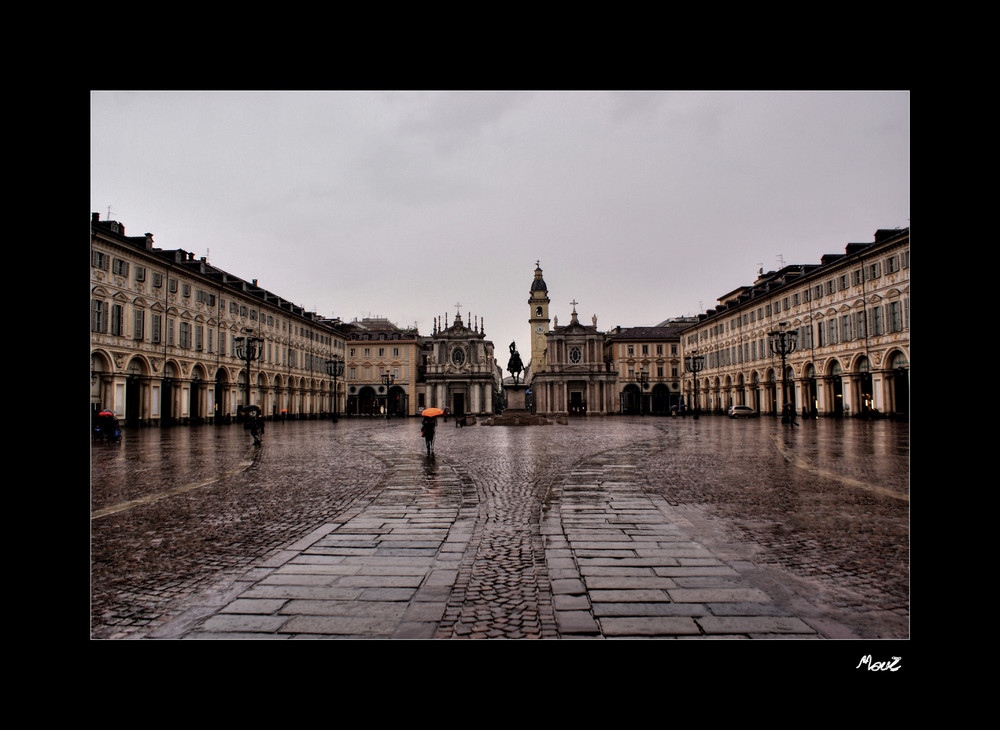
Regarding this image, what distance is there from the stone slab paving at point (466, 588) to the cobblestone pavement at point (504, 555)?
20 mm

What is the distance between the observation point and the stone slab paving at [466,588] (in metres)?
3.38

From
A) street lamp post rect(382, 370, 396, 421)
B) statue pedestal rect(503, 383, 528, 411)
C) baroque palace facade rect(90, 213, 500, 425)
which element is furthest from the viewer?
street lamp post rect(382, 370, 396, 421)

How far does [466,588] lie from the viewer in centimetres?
414

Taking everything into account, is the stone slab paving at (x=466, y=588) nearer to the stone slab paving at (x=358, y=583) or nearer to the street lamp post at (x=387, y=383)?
the stone slab paving at (x=358, y=583)

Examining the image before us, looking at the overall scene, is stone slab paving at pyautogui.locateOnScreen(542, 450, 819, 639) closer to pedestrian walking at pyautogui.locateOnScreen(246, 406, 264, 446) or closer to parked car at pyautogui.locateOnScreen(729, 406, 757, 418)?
pedestrian walking at pyautogui.locateOnScreen(246, 406, 264, 446)

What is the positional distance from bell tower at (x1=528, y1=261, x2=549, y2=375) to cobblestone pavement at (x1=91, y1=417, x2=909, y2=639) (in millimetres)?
73408

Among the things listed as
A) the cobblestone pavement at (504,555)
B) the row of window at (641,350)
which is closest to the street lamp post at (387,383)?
the row of window at (641,350)

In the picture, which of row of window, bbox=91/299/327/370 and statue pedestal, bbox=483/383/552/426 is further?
statue pedestal, bbox=483/383/552/426

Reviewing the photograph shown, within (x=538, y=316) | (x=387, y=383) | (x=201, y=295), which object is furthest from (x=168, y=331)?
(x=538, y=316)

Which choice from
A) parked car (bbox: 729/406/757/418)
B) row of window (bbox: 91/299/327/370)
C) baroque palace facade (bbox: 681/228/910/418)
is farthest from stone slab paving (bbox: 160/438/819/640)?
parked car (bbox: 729/406/757/418)

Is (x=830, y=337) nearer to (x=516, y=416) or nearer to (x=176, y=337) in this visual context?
(x=516, y=416)

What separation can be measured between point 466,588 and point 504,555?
102 centimetres

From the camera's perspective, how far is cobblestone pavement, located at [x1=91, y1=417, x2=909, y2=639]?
351 centimetres

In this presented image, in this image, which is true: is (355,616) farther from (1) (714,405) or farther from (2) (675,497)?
(1) (714,405)
